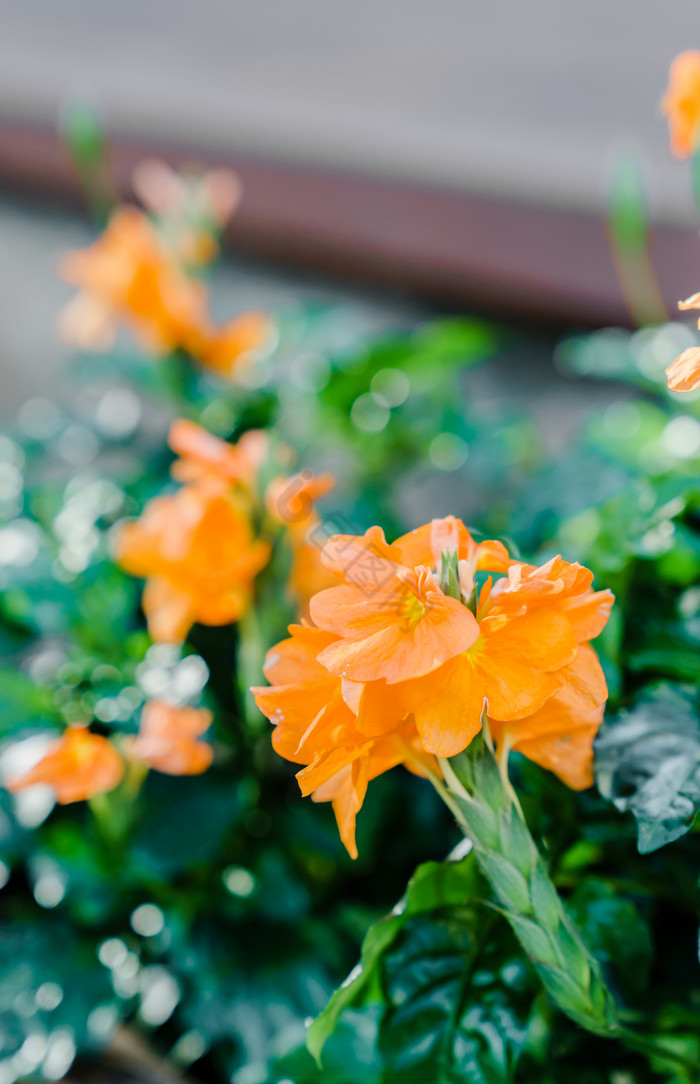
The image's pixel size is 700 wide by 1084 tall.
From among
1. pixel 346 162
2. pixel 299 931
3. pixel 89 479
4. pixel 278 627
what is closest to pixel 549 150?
pixel 346 162

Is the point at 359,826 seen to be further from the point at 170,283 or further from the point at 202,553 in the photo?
the point at 170,283

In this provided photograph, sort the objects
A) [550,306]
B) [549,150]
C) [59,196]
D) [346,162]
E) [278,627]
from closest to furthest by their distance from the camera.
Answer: [278,627] → [550,306] → [549,150] → [346,162] → [59,196]

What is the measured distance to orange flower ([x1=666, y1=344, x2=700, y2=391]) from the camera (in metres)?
0.27

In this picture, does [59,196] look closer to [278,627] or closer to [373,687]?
[278,627]

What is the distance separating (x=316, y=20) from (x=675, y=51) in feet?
2.26

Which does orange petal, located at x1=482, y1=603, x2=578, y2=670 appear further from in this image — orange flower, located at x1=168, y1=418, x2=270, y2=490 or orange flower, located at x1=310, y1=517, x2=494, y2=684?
orange flower, located at x1=168, y1=418, x2=270, y2=490

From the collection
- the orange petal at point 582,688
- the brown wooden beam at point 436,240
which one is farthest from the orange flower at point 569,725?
the brown wooden beam at point 436,240

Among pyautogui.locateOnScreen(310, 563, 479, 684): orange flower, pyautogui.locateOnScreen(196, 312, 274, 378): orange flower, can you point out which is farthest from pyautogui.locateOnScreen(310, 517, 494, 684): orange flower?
pyautogui.locateOnScreen(196, 312, 274, 378): orange flower

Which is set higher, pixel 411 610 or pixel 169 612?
pixel 411 610

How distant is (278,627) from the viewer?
0.53 meters

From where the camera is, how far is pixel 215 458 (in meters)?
0.47

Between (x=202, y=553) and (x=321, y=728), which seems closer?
(x=321, y=728)

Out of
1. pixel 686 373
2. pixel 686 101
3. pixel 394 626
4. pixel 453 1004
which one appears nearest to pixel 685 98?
pixel 686 101

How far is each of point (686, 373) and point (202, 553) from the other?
314 millimetres
